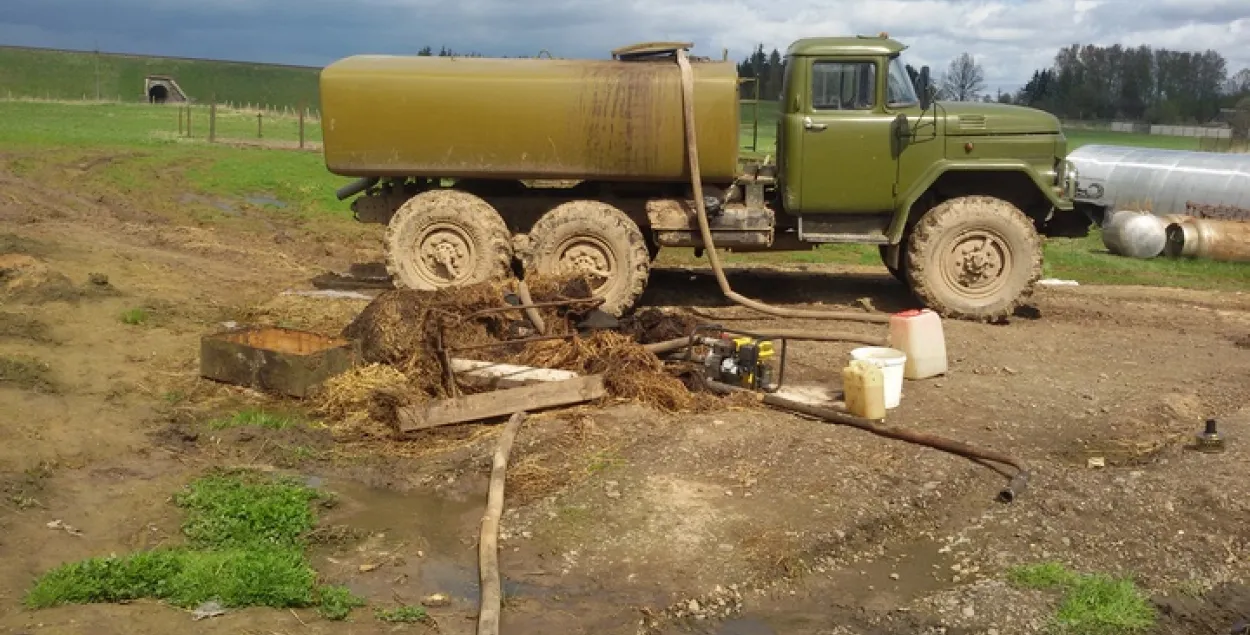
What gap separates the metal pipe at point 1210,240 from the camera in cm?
1711

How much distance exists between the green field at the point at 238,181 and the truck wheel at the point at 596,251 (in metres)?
2.92

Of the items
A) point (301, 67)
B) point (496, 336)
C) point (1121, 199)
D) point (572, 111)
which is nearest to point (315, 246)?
point (572, 111)

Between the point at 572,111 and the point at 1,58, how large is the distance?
104 meters

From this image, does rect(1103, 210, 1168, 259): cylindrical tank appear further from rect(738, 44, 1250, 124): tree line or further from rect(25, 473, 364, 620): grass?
rect(738, 44, 1250, 124): tree line

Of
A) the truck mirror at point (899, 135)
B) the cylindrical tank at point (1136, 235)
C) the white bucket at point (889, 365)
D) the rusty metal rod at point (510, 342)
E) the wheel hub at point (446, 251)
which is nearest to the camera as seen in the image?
the rusty metal rod at point (510, 342)

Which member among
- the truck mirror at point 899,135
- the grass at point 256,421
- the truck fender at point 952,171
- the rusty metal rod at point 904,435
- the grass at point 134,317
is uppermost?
the truck mirror at point 899,135

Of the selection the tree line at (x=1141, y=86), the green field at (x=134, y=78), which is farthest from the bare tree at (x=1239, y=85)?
the green field at (x=134, y=78)

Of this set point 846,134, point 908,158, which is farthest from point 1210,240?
point 846,134

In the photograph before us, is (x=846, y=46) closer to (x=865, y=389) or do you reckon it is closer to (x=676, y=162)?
(x=676, y=162)

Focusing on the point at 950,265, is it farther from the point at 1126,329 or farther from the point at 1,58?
the point at 1,58

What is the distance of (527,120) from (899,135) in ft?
11.9

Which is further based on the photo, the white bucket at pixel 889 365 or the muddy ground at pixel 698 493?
the white bucket at pixel 889 365

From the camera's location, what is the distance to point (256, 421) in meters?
8.07

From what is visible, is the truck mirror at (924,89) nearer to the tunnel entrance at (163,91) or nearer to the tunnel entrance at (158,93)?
the tunnel entrance at (163,91)
